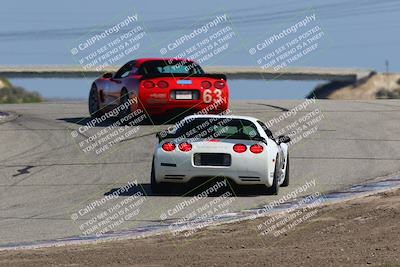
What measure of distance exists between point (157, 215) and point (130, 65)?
10.3 m

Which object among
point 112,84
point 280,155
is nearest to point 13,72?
point 112,84

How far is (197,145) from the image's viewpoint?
1507 centimetres

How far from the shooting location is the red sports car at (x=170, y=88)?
22.3m

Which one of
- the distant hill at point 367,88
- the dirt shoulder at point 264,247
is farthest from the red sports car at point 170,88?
the distant hill at point 367,88

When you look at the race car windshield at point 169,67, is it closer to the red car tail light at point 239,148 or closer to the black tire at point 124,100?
the black tire at point 124,100

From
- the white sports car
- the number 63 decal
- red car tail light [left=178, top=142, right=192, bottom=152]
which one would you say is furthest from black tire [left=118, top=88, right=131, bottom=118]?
red car tail light [left=178, top=142, right=192, bottom=152]

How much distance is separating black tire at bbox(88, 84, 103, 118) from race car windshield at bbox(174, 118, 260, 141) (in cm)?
916

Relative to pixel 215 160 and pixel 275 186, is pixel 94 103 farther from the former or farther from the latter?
pixel 275 186

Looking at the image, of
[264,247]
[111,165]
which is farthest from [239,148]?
[264,247]

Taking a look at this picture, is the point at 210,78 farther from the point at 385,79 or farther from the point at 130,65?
the point at 385,79

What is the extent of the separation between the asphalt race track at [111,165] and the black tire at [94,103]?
648mm

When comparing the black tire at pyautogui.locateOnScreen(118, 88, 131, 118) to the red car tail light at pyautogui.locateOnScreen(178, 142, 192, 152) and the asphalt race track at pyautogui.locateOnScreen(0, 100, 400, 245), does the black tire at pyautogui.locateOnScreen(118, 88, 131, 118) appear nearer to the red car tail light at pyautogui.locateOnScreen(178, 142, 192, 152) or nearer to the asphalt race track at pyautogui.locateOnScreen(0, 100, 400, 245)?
the asphalt race track at pyautogui.locateOnScreen(0, 100, 400, 245)

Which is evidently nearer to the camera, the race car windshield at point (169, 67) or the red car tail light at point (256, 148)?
the red car tail light at point (256, 148)

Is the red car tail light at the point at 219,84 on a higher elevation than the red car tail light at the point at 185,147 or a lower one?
lower
